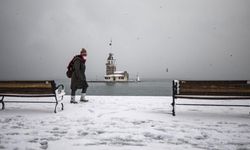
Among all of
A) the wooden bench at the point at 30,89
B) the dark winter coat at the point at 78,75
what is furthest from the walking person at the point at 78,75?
the wooden bench at the point at 30,89

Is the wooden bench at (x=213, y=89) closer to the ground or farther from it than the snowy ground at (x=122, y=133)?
farther from it

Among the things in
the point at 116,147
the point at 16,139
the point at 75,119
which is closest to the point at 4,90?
the point at 75,119

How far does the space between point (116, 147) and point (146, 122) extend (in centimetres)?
186

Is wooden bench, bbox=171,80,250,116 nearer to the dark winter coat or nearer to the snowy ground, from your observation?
the snowy ground

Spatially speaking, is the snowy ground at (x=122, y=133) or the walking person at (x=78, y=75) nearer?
the snowy ground at (x=122, y=133)

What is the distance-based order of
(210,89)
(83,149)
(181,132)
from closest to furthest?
(83,149) → (181,132) → (210,89)

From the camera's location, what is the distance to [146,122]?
16.0 ft

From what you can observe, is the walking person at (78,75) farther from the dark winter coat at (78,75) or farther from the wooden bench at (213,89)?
the wooden bench at (213,89)

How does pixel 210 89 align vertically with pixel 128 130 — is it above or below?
above

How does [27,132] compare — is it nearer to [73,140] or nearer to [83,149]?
[73,140]

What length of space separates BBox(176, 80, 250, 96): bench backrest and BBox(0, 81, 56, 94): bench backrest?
140 inches

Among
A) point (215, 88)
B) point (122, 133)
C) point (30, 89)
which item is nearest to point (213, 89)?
point (215, 88)

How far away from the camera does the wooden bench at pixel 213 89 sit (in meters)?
5.43

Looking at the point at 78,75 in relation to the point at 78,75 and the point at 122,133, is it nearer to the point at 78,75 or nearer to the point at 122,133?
the point at 78,75
